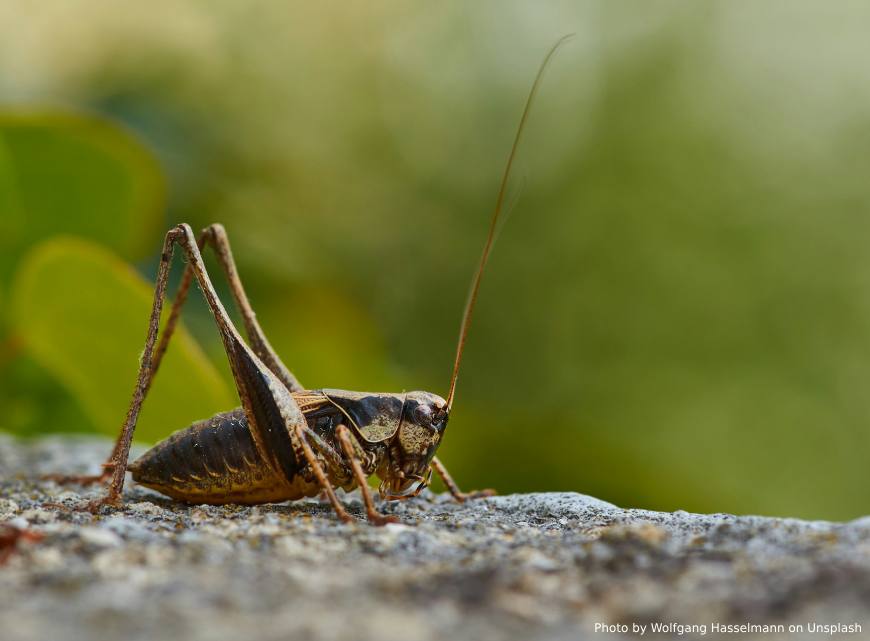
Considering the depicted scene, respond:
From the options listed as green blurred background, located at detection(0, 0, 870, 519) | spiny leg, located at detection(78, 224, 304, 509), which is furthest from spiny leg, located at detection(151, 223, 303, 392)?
green blurred background, located at detection(0, 0, 870, 519)

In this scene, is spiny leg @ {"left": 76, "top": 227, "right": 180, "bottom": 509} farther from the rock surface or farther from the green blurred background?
the green blurred background

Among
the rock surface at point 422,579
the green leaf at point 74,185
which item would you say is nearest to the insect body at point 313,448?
the rock surface at point 422,579

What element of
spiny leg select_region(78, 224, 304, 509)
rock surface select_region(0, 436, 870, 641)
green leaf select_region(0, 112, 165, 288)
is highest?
green leaf select_region(0, 112, 165, 288)

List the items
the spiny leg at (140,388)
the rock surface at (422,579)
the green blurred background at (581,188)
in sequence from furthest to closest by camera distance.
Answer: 1. the green blurred background at (581,188)
2. the spiny leg at (140,388)
3. the rock surface at (422,579)

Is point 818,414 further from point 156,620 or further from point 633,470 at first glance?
point 156,620

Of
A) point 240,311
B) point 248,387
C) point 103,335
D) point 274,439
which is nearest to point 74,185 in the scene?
point 103,335

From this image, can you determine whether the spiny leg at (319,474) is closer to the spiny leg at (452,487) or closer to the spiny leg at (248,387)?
the spiny leg at (248,387)
